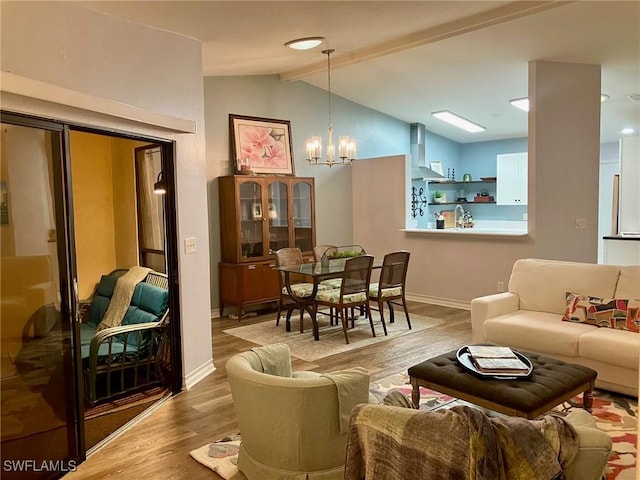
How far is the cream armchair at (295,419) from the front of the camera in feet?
7.66

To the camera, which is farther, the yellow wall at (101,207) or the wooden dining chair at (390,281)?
the wooden dining chair at (390,281)

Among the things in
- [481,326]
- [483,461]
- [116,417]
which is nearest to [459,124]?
[481,326]

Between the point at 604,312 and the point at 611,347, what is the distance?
0.43 metres

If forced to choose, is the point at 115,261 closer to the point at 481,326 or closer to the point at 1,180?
the point at 1,180

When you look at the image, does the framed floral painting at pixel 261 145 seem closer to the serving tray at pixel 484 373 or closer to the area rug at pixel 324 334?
the area rug at pixel 324 334

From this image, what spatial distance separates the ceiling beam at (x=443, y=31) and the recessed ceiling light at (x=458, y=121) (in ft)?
Answer: 8.22

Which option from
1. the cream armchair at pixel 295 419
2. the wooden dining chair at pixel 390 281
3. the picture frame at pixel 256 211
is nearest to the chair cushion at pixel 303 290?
the wooden dining chair at pixel 390 281

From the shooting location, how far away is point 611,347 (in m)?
3.46

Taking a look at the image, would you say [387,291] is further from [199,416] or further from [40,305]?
[40,305]

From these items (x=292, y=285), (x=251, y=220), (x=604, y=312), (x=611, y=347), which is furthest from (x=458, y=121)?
(x=611, y=347)

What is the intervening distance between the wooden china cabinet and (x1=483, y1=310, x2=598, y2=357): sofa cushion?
3062 mm

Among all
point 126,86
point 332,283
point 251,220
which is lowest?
point 332,283

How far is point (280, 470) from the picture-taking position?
8.07ft

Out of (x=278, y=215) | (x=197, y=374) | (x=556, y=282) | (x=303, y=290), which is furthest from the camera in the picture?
(x=278, y=215)
